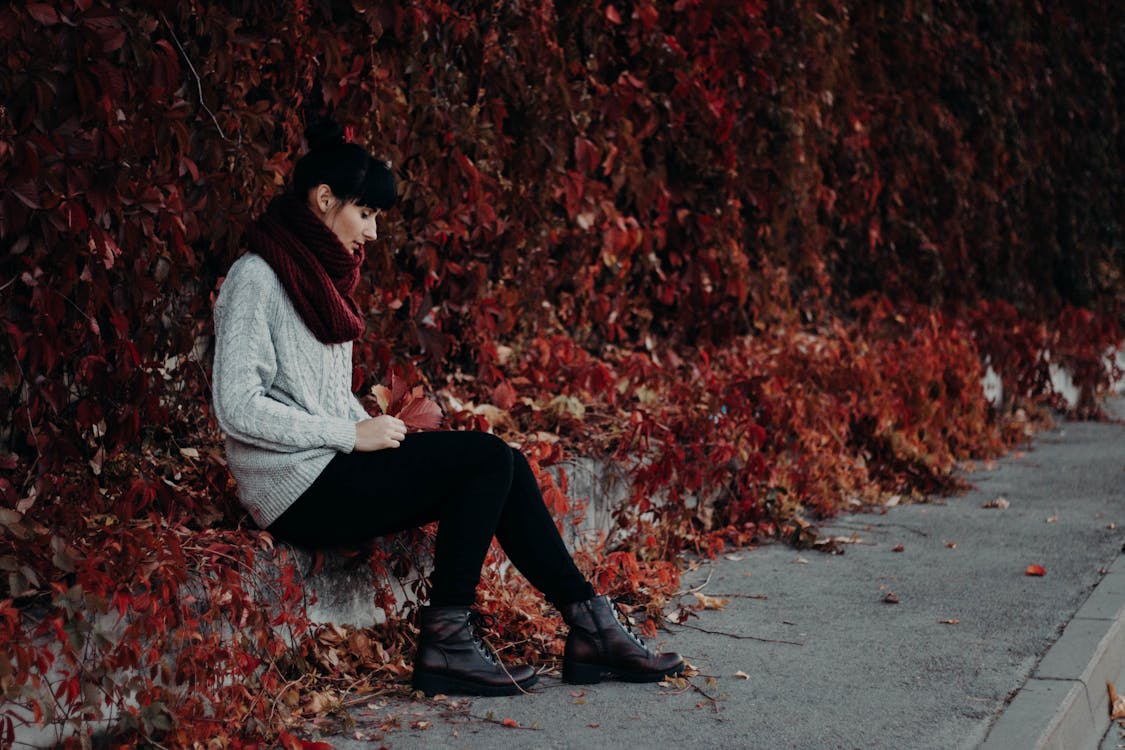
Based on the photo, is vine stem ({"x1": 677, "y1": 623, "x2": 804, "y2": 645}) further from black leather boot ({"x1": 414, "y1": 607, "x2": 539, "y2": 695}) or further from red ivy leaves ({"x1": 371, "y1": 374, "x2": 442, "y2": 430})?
red ivy leaves ({"x1": 371, "y1": 374, "x2": 442, "y2": 430})

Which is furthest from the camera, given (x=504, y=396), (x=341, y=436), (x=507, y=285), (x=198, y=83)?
(x=507, y=285)

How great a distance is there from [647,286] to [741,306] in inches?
29.4

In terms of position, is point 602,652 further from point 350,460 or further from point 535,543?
point 350,460

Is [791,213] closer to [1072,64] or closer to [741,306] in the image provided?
[741,306]

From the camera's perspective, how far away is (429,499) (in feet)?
12.9

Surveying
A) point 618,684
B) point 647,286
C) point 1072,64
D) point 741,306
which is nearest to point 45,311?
point 618,684

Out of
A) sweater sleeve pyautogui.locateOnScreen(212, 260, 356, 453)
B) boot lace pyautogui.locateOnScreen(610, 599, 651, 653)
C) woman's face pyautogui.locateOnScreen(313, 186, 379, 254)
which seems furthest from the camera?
boot lace pyautogui.locateOnScreen(610, 599, 651, 653)

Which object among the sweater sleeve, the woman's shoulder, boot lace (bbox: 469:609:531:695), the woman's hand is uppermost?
the woman's shoulder

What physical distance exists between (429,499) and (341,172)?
975 millimetres

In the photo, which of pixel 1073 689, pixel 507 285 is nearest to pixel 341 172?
pixel 507 285

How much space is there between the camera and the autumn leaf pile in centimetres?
366

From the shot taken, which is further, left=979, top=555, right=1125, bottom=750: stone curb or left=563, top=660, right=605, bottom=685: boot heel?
left=563, top=660, right=605, bottom=685: boot heel

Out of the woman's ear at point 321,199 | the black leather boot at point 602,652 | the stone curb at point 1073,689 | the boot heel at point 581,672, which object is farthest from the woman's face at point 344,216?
the stone curb at point 1073,689

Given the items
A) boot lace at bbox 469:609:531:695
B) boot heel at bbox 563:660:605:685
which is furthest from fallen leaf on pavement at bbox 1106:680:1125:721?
boot lace at bbox 469:609:531:695
